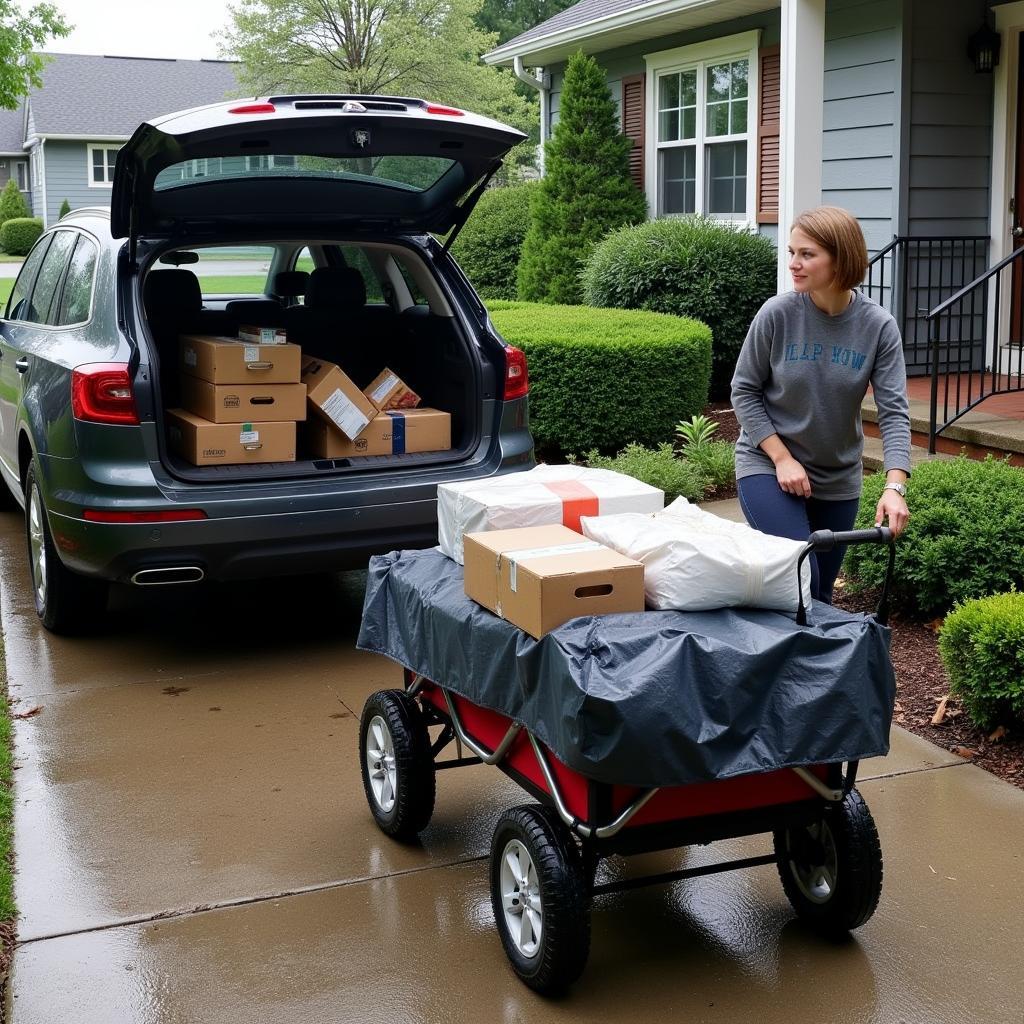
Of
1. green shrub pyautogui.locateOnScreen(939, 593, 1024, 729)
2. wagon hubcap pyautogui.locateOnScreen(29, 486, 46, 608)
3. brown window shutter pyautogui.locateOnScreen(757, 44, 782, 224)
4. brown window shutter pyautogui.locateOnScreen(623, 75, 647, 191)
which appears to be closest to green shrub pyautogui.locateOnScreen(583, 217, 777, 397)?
brown window shutter pyautogui.locateOnScreen(757, 44, 782, 224)

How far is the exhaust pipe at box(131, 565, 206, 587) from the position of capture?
17.7ft

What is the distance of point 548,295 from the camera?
47.8ft

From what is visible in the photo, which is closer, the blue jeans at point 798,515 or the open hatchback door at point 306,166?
the blue jeans at point 798,515

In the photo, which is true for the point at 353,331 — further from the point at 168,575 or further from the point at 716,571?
the point at 716,571

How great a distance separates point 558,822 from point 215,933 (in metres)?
0.99

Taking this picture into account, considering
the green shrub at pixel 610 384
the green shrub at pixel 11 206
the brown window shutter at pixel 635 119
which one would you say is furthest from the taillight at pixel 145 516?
the green shrub at pixel 11 206

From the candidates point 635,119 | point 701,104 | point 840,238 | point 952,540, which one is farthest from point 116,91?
point 840,238

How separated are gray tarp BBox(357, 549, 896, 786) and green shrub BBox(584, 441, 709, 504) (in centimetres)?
483

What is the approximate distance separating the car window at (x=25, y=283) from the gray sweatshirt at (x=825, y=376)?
435 cm

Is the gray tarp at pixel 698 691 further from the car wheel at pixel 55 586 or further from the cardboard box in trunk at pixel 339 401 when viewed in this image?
the car wheel at pixel 55 586

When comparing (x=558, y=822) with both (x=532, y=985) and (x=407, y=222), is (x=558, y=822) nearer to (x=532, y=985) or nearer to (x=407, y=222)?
(x=532, y=985)

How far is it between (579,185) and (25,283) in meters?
8.38

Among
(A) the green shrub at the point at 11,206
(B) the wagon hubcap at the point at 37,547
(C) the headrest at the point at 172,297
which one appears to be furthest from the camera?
(A) the green shrub at the point at 11,206

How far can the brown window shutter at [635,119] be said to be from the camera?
14852mm
